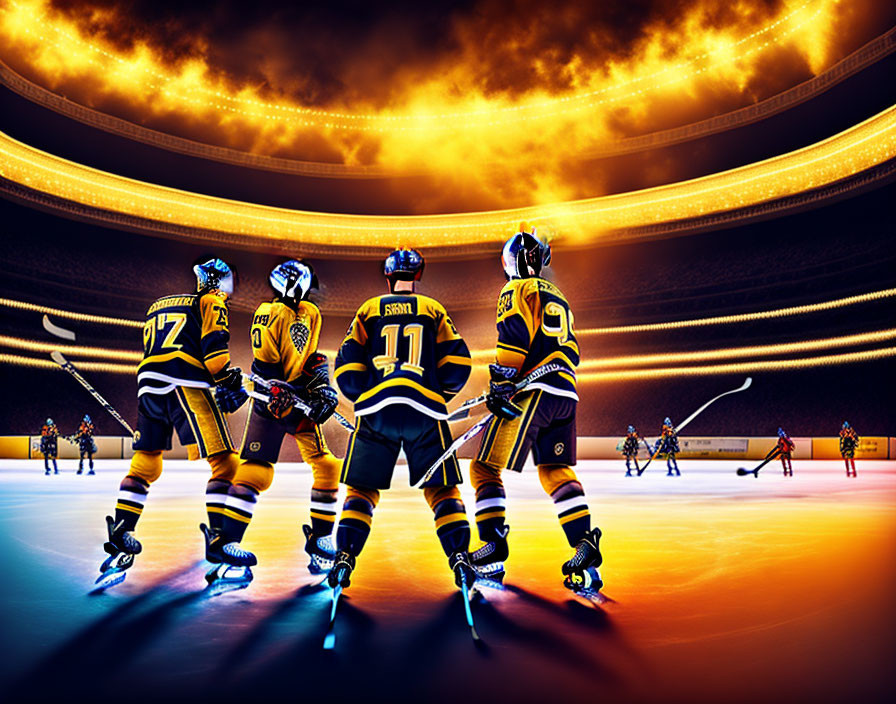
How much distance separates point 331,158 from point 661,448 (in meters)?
19.0

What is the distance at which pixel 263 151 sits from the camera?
28.5m

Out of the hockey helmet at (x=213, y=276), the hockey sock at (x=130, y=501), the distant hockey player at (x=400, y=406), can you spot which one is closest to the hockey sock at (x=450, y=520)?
the distant hockey player at (x=400, y=406)

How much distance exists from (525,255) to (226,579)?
7.49ft

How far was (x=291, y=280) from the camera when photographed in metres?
4.17

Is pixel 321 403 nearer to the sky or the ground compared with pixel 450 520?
nearer to the sky

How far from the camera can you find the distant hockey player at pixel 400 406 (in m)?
3.14

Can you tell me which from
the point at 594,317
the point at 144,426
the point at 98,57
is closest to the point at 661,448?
the point at 594,317

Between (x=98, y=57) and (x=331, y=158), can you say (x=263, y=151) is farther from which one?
(x=98, y=57)

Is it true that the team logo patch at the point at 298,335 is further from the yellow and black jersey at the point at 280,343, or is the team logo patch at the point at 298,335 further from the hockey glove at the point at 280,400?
the hockey glove at the point at 280,400

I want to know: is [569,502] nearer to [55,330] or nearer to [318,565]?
[318,565]

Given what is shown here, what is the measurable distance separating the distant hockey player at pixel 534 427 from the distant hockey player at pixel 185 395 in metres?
1.36

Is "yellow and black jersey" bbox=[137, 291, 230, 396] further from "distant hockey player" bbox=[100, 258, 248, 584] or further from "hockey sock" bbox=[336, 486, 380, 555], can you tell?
"hockey sock" bbox=[336, 486, 380, 555]

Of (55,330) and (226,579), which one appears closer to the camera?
(226,579)

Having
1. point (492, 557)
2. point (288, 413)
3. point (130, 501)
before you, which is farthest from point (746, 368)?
point (130, 501)
